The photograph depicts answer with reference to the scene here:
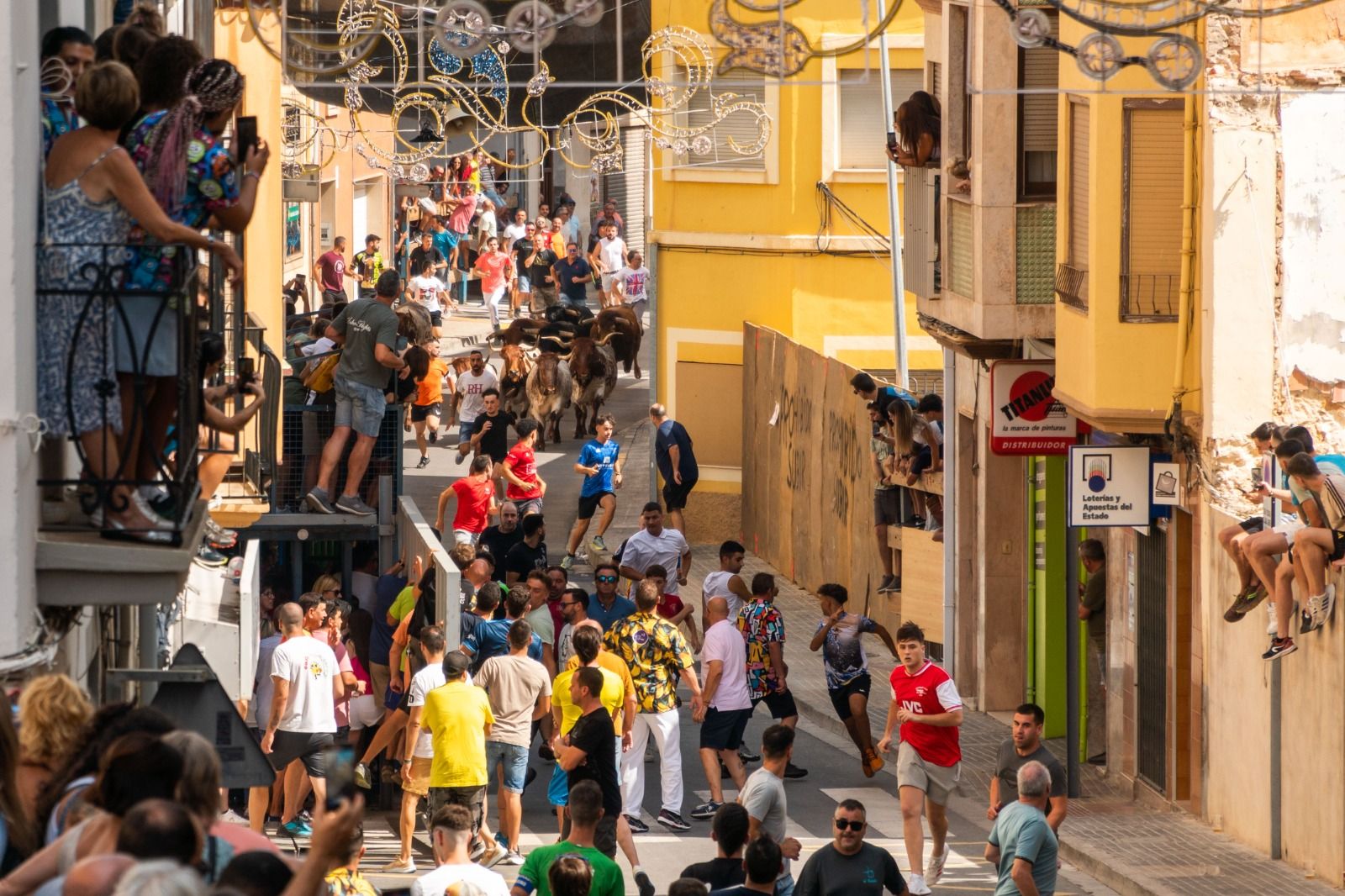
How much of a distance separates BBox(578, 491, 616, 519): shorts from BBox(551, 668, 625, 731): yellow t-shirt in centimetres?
1060

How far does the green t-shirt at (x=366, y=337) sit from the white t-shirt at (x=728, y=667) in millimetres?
3956

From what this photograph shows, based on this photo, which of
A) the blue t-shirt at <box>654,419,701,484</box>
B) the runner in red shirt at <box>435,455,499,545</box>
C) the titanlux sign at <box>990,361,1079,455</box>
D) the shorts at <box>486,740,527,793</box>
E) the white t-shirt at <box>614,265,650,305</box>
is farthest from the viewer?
the white t-shirt at <box>614,265,650,305</box>

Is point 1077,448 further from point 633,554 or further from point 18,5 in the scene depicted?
point 18,5

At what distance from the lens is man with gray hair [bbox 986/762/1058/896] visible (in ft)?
40.4

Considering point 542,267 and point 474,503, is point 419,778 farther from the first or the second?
point 542,267

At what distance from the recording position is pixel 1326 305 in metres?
17.1

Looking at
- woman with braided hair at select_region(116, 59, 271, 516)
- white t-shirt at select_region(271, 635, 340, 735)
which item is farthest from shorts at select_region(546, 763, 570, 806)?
woman with braided hair at select_region(116, 59, 271, 516)

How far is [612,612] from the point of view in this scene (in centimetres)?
1897

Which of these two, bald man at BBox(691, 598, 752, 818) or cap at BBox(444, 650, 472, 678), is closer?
cap at BBox(444, 650, 472, 678)

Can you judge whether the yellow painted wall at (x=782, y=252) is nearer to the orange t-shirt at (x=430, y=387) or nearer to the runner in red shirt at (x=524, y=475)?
the orange t-shirt at (x=430, y=387)

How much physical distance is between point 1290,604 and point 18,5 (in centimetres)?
996

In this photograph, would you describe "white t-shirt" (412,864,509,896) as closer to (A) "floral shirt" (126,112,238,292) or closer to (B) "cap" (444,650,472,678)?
(A) "floral shirt" (126,112,238,292)

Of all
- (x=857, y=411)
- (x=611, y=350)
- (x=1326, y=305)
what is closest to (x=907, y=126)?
(x=857, y=411)

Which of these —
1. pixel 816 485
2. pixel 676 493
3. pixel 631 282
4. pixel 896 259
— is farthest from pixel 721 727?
pixel 631 282
